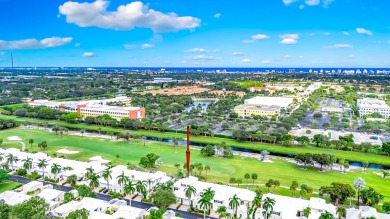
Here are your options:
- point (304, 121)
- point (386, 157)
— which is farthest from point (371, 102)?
point (386, 157)

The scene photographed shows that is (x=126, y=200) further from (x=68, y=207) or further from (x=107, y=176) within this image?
(x=68, y=207)

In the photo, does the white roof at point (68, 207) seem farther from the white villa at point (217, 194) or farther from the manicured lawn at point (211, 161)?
the manicured lawn at point (211, 161)

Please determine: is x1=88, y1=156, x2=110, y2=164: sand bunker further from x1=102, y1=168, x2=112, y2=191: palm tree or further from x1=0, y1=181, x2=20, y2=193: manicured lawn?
x1=0, y1=181, x2=20, y2=193: manicured lawn

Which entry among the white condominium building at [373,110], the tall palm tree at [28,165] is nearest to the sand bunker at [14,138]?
the tall palm tree at [28,165]

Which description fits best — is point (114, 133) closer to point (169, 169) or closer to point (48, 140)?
point (48, 140)

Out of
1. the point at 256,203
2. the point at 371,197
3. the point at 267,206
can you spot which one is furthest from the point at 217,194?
the point at 371,197

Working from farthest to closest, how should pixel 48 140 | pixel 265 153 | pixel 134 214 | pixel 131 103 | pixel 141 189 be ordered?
pixel 131 103
pixel 48 140
pixel 265 153
pixel 141 189
pixel 134 214

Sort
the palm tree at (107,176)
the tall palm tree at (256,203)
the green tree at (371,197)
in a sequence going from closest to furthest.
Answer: the tall palm tree at (256,203) < the green tree at (371,197) < the palm tree at (107,176)
